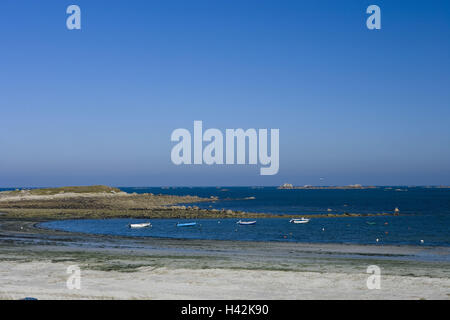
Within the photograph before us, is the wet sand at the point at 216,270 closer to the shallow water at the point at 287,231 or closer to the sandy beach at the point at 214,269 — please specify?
the sandy beach at the point at 214,269

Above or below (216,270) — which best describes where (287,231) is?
below

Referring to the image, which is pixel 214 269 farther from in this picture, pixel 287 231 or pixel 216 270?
pixel 287 231

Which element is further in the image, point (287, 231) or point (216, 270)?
point (287, 231)

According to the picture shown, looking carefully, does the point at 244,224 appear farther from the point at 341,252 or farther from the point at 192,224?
the point at 341,252

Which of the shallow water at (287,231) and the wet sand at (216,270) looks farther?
the shallow water at (287,231)

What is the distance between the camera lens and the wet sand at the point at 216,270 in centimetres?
2269

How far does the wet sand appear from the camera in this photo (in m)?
22.7

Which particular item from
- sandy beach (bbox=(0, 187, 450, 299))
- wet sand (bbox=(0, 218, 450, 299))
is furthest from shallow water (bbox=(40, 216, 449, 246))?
wet sand (bbox=(0, 218, 450, 299))

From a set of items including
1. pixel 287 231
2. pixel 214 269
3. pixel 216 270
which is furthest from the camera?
pixel 287 231

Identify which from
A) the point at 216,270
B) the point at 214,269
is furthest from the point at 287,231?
the point at 216,270

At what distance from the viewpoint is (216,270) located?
29.3 meters

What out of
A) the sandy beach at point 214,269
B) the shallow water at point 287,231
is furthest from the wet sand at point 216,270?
the shallow water at point 287,231
